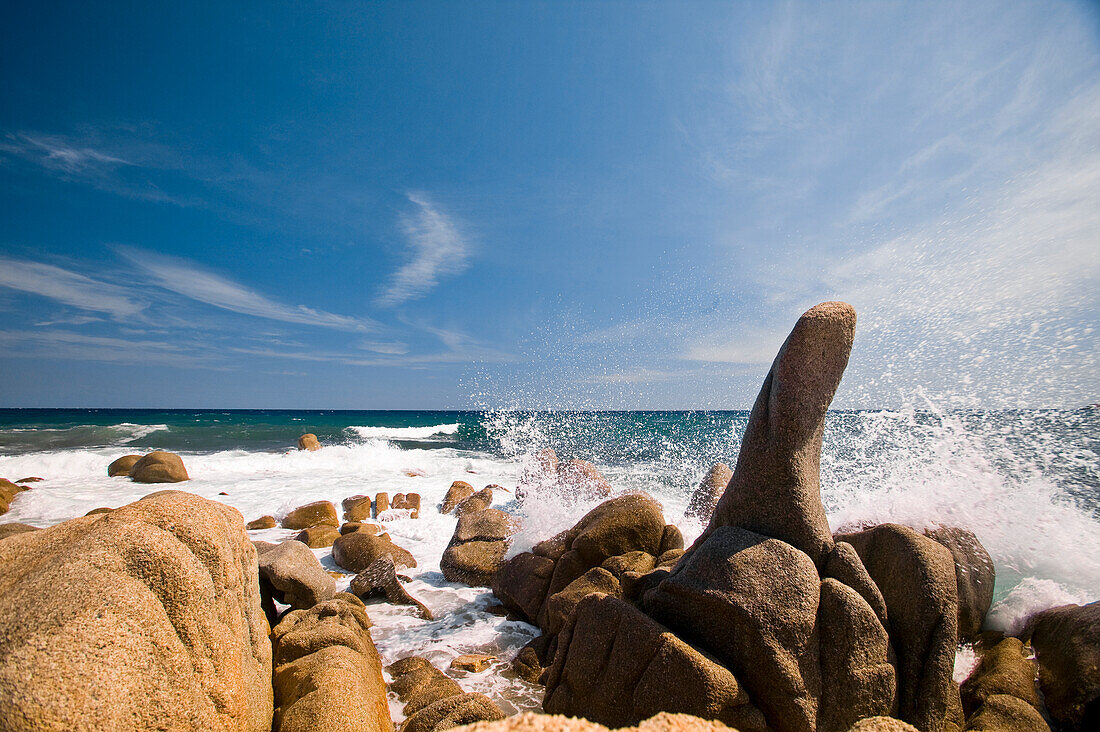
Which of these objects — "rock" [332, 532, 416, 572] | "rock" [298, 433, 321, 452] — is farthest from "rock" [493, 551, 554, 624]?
"rock" [298, 433, 321, 452]

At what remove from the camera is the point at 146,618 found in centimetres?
250

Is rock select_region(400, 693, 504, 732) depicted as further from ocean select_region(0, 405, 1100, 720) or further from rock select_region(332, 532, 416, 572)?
rock select_region(332, 532, 416, 572)

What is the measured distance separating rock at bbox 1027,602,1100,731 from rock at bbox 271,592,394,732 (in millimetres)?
4959

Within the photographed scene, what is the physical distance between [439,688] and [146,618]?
2.70 metres

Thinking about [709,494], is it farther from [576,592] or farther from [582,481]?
[576,592]

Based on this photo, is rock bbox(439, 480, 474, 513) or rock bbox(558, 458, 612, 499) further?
rock bbox(439, 480, 474, 513)

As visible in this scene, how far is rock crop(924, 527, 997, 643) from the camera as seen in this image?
4676 millimetres

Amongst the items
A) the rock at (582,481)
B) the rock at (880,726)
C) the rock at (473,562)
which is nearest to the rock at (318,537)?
the rock at (473,562)

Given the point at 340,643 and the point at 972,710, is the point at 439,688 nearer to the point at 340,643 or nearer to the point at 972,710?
the point at 340,643

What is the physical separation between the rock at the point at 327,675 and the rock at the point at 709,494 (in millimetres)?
6591

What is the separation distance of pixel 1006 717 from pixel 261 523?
12342 millimetres

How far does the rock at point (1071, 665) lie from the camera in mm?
3414

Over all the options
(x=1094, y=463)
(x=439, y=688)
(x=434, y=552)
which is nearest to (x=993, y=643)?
(x=439, y=688)

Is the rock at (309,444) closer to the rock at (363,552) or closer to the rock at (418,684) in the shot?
the rock at (363,552)
